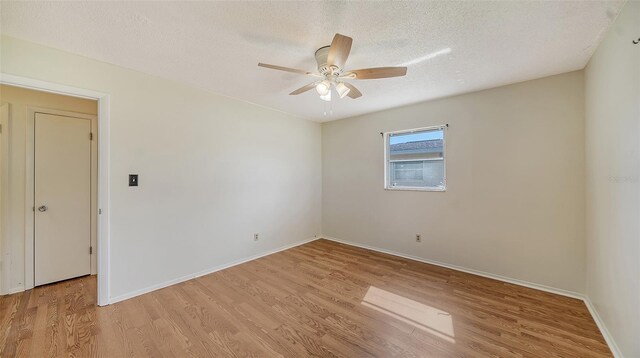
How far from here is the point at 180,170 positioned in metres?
2.94

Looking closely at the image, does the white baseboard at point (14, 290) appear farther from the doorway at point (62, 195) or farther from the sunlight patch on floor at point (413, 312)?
the sunlight patch on floor at point (413, 312)

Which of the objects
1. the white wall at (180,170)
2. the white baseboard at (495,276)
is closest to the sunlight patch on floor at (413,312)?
the white baseboard at (495,276)

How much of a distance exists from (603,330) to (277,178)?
403 centimetres

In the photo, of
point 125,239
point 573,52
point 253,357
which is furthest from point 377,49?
point 125,239

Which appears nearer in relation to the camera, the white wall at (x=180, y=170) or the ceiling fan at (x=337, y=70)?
the ceiling fan at (x=337, y=70)

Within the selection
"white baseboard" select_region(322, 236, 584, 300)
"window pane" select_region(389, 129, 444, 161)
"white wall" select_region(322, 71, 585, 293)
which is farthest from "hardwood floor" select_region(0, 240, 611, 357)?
"window pane" select_region(389, 129, 444, 161)

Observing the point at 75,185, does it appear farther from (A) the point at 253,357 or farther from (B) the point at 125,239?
(A) the point at 253,357

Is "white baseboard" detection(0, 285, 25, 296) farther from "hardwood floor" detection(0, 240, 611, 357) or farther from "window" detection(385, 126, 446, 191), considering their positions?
"window" detection(385, 126, 446, 191)

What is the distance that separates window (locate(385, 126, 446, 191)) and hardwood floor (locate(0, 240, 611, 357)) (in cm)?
138

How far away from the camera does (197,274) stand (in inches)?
121

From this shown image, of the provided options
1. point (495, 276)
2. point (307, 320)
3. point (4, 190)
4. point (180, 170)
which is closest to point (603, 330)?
point (495, 276)

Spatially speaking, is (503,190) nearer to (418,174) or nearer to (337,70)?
(418,174)

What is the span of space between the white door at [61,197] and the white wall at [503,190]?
4.25 meters

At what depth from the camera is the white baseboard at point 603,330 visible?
1.68 metres
